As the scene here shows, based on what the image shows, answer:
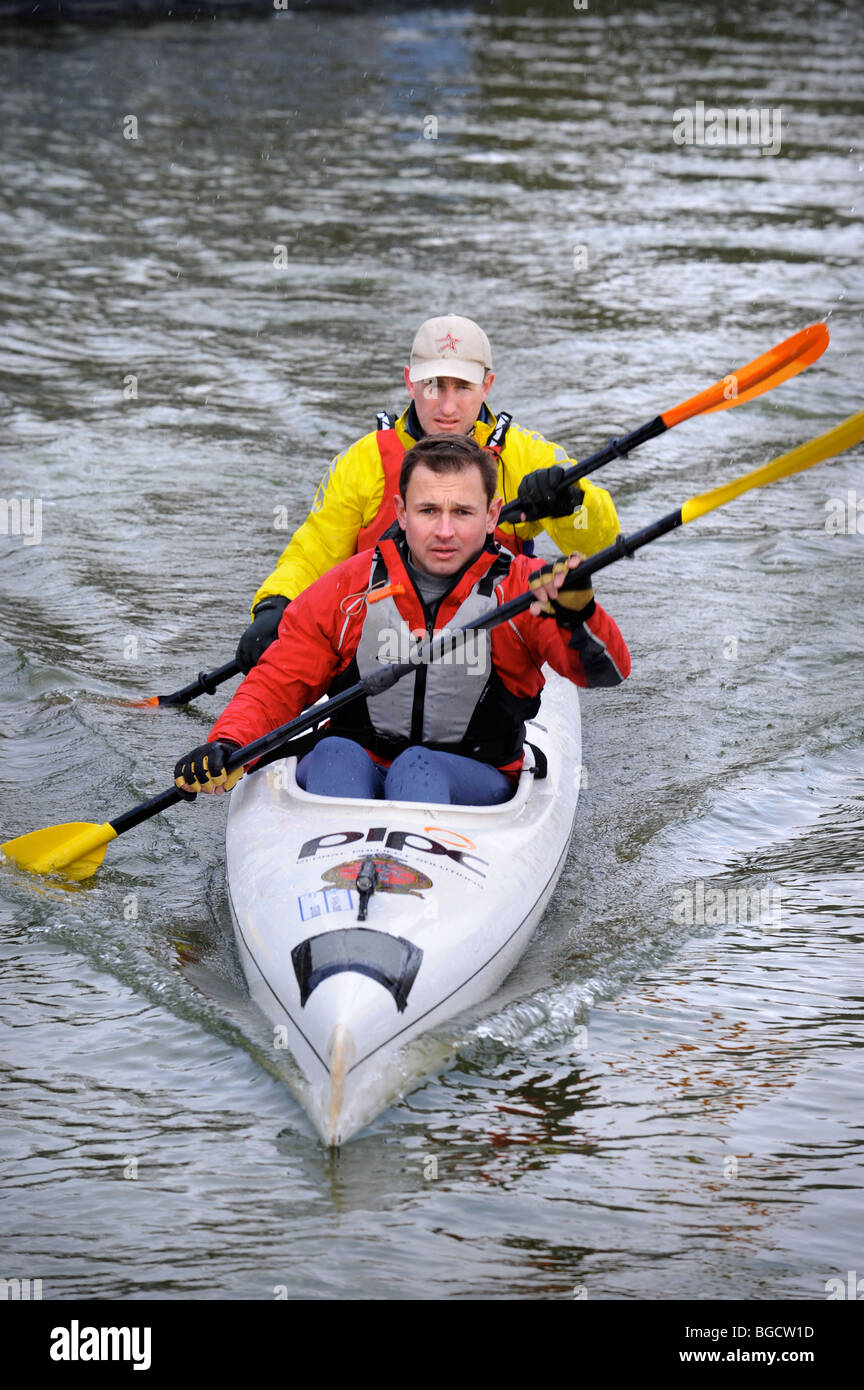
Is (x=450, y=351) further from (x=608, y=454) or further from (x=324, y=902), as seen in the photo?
(x=324, y=902)

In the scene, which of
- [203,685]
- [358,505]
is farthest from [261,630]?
[203,685]

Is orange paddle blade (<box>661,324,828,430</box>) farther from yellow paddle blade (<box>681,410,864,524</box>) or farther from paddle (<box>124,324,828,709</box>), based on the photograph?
yellow paddle blade (<box>681,410,864,524</box>)

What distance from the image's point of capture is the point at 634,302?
11578 mm

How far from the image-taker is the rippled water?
308cm

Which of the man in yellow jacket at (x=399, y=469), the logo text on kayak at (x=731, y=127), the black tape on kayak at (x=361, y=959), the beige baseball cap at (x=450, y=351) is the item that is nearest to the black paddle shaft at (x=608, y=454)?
the man in yellow jacket at (x=399, y=469)

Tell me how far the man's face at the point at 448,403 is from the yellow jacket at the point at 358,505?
119 millimetres

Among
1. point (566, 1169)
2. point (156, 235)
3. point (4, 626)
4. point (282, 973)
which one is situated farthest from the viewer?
point (156, 235)

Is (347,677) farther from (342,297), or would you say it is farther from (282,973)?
→ (342,297)

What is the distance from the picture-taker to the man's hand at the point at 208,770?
407cm

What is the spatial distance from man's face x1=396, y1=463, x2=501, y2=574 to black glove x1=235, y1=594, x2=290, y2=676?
0.97m

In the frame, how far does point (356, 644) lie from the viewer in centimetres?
418

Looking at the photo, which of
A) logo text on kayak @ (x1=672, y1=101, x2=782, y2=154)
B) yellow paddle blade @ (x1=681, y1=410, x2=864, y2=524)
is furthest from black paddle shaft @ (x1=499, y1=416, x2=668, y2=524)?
logo text on kayak @ (x1=672, y1=101, x2=782, y2=154)

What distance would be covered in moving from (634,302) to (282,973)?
891 centimetres
